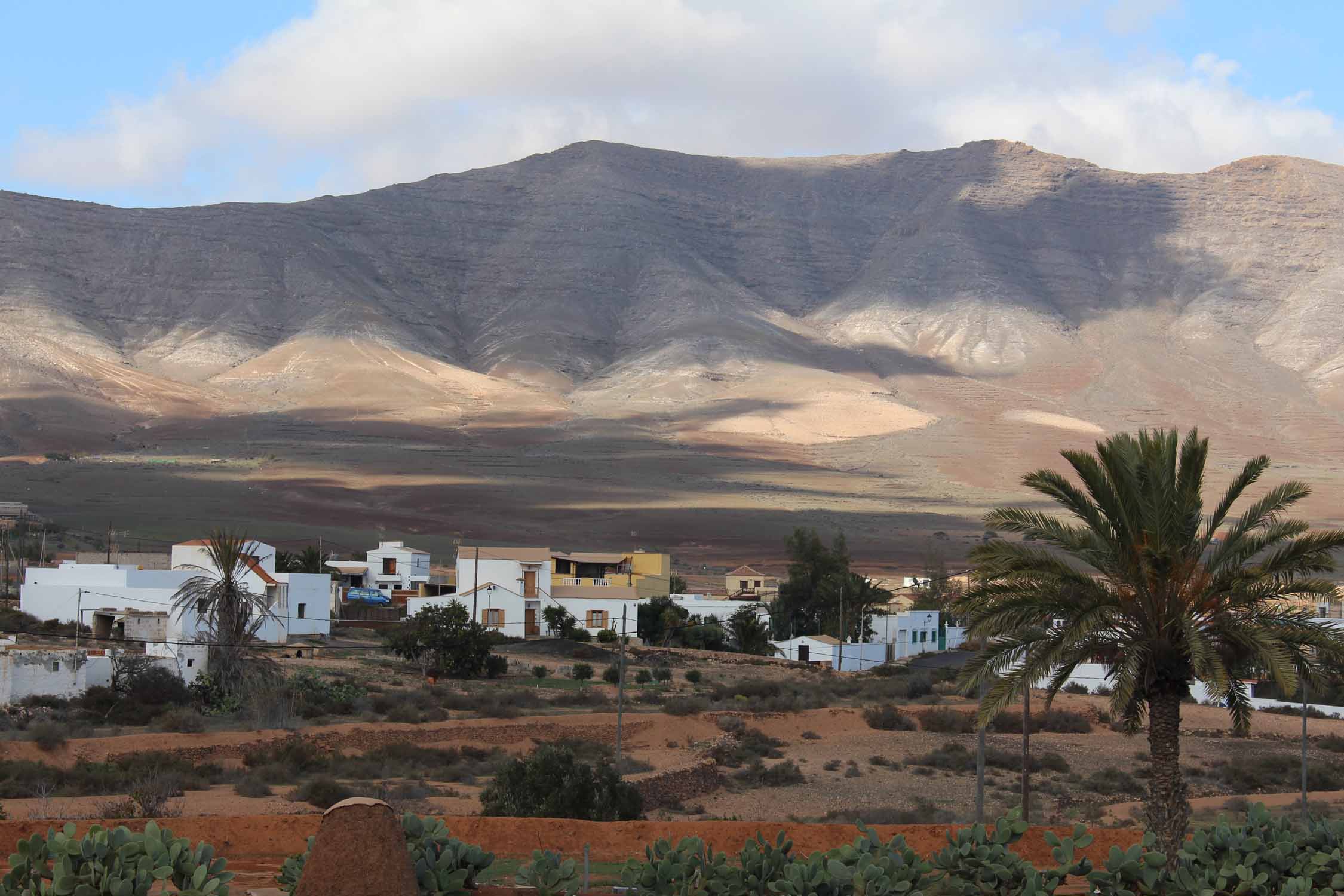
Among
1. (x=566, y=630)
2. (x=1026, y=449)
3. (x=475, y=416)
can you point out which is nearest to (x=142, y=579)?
(x=566, y=630)

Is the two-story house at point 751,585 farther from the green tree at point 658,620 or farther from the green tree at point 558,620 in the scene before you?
the green tree at point 558,620

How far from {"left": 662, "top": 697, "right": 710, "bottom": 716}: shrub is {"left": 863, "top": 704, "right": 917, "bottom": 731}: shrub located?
4.68 meters

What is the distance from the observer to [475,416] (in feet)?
556

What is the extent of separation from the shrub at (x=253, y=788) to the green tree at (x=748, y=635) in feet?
127

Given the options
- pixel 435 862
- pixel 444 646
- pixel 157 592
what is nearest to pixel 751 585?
pixel 444 646

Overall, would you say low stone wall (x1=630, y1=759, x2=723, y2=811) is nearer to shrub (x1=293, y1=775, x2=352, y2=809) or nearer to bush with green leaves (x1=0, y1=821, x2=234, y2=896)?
shrub (x1=293, y1=775, x2=352, y2=809)

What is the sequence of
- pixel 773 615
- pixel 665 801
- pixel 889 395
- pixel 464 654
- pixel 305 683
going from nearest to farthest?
pixel 665 801
pixel 305 683
pixel 464 654
pixel 773 615
pixel 889 395

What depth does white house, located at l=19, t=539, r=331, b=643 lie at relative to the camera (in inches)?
1725

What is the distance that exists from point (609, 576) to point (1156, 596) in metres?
54.4

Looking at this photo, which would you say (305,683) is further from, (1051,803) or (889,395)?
(889,395)

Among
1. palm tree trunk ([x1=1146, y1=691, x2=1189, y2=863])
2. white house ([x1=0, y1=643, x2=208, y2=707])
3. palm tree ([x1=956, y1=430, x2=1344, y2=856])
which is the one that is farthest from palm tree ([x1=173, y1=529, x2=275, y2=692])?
palm tree trunk ([x1=1146, y1=691, x2=1189, y2=863])

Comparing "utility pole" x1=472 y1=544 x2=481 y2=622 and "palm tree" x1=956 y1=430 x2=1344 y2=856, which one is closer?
"palm tree" x1=956 y1=430 x2=1344 y2=856

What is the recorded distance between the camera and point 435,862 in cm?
1014

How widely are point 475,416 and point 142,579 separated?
124331mm
